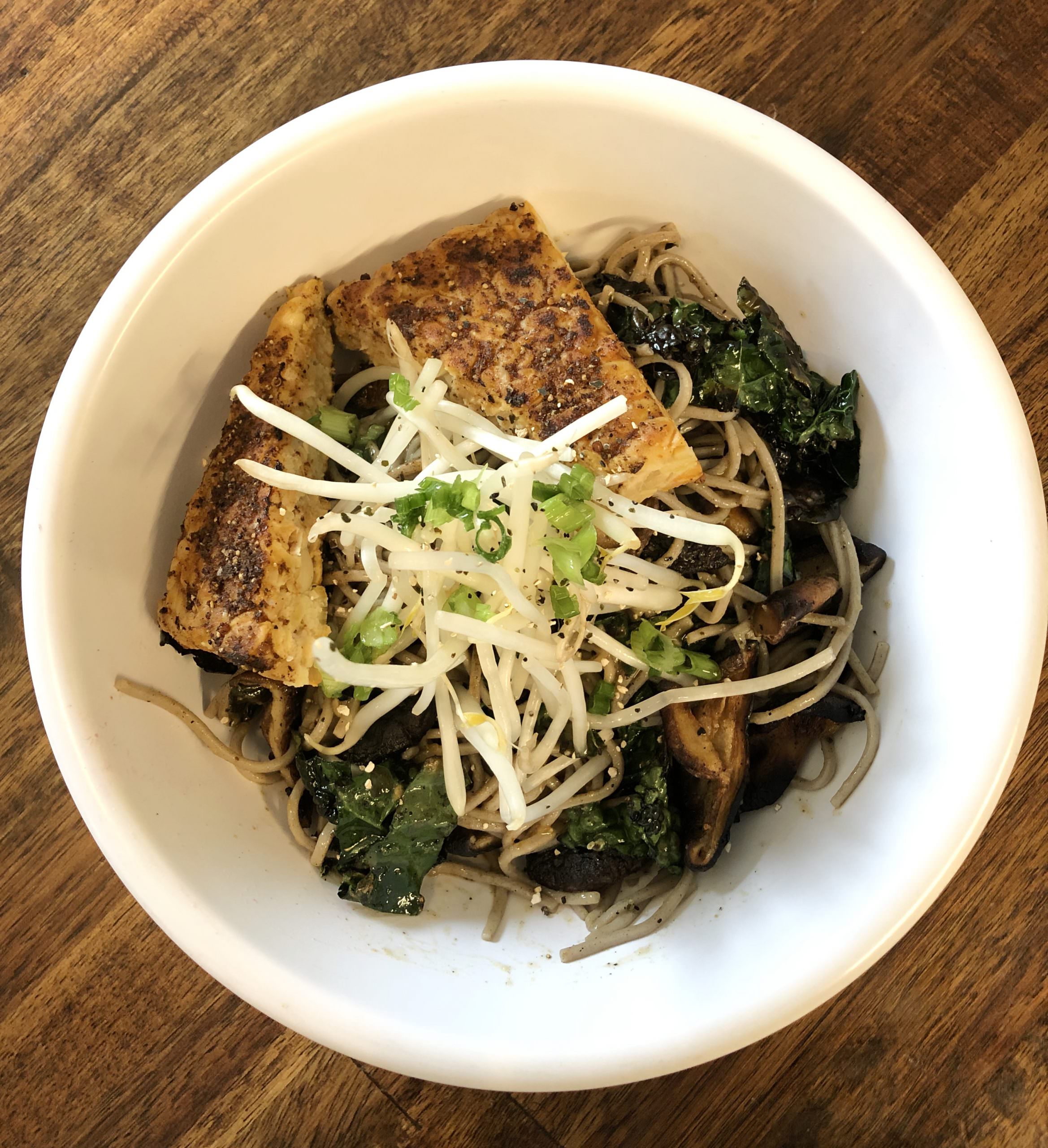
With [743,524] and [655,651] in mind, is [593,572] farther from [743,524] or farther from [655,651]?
[743,524]

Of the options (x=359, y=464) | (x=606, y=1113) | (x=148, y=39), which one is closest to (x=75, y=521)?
(x=359, y=464)

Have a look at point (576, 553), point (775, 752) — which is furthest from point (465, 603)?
point (775, 752)

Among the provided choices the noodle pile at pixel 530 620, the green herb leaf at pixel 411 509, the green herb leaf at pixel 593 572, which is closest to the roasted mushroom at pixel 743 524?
the noodle pile at pixel 530 620

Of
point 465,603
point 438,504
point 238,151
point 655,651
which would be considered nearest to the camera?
point 438,504

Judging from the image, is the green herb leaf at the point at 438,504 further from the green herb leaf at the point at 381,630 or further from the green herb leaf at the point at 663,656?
the green herb leaf at the point at 663,656

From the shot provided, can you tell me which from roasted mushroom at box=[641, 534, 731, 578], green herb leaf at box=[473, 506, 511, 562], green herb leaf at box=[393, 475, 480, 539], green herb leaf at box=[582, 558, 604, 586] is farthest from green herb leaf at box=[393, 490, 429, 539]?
roasted mushroom at box=[641, 534, 731, 578]
